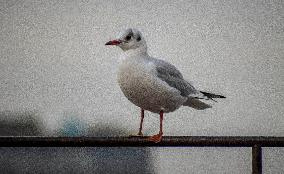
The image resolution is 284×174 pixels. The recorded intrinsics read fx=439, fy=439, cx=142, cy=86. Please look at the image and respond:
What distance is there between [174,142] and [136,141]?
12 centimetres

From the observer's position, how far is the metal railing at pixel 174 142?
1.28 metres

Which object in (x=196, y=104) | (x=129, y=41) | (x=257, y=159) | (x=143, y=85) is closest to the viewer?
(x=257, y=159)

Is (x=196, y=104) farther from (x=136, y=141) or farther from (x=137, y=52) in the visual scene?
(x=136, y=141)

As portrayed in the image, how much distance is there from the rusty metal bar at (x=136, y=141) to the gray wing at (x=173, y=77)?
2.24ft

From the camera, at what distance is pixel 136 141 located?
1.38 metres

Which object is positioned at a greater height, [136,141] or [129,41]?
[129,41]

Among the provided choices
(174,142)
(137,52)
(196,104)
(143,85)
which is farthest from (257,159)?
(196,104)

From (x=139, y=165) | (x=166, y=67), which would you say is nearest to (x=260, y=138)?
(x=166, y=67)

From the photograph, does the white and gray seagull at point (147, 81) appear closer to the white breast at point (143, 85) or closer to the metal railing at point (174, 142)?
the white breast at point (143, 85)

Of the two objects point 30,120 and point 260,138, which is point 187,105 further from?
point 30,120

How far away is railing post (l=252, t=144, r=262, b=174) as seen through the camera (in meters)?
1.29

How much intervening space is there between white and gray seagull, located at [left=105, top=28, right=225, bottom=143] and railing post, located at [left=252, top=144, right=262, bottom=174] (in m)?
0.56

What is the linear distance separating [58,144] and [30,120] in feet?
39.9

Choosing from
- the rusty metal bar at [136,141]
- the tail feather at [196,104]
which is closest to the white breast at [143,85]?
the tail feather at [196,104]
